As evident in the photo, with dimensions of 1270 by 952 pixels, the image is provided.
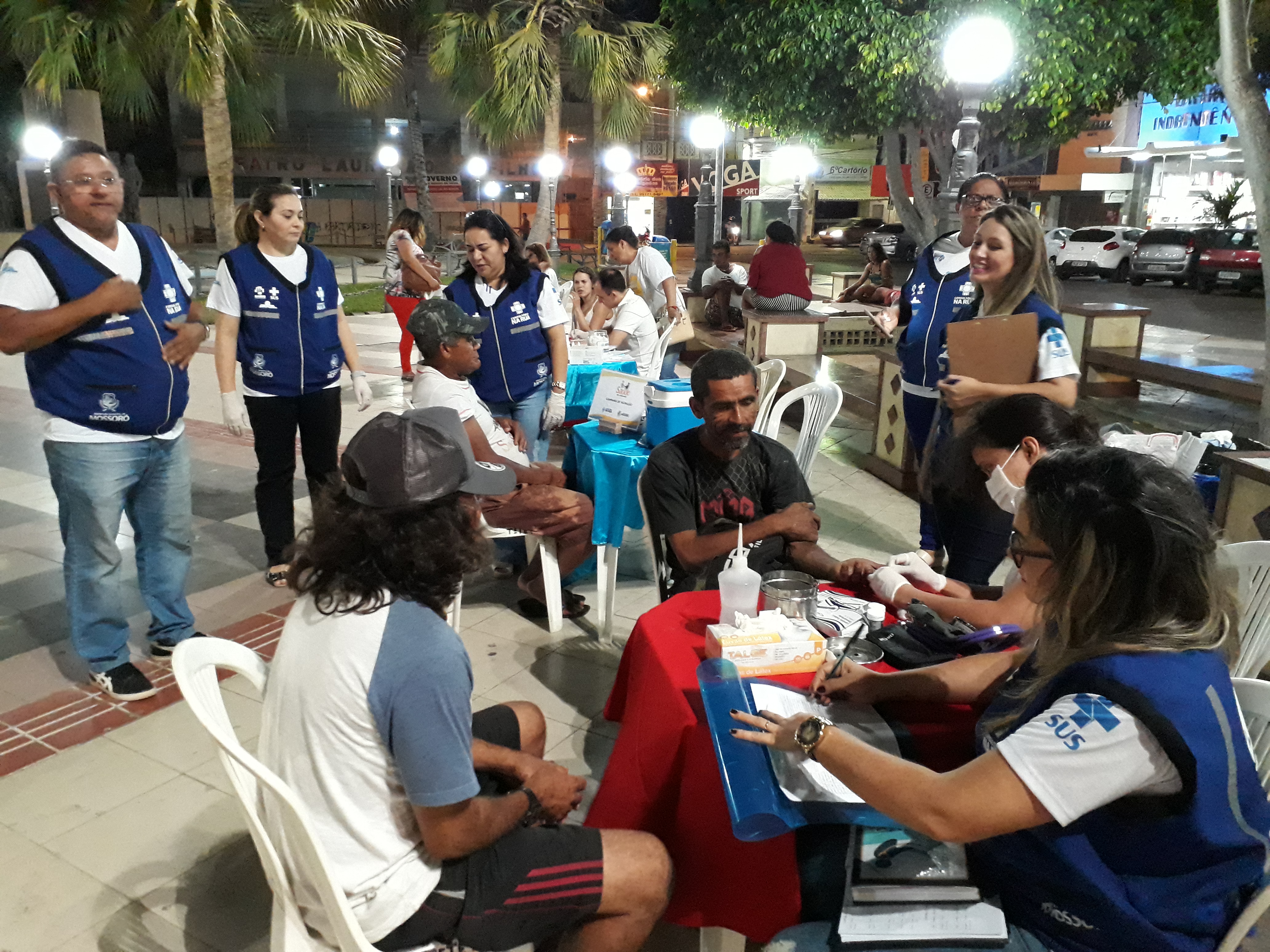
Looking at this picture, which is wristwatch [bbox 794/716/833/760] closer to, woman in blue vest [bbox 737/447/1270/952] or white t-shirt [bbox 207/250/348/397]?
woman in blue vest [bbox 737/447/1270/952]

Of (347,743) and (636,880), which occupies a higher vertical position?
(347,743)

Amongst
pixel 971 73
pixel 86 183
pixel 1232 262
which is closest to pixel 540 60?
pixel 971 73

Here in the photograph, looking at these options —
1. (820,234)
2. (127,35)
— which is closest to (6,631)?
(127,35)

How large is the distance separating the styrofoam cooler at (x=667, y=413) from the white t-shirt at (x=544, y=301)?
0.85 meters

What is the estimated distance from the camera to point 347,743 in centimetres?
164

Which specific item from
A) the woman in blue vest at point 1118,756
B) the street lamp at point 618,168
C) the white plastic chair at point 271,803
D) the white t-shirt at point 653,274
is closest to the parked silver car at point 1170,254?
the street lamp at point 618,168

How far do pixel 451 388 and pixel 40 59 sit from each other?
40.3ft

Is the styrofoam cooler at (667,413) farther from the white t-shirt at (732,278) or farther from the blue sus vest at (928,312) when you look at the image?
the white t-shirt at (732,278)

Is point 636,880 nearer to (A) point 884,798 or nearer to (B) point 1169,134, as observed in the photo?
Answer: (A) point 884,798

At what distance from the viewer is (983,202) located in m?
4.29

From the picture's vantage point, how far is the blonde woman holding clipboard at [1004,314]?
11.1 ft

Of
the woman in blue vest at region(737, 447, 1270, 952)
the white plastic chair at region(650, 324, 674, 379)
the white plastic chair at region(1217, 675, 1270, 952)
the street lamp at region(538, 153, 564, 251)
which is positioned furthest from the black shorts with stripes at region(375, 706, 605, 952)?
the street lamp at region(538, 153, 564, 251)

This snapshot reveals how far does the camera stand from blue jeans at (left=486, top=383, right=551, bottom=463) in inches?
195

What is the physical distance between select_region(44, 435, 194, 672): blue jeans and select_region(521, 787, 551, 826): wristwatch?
2336mm
